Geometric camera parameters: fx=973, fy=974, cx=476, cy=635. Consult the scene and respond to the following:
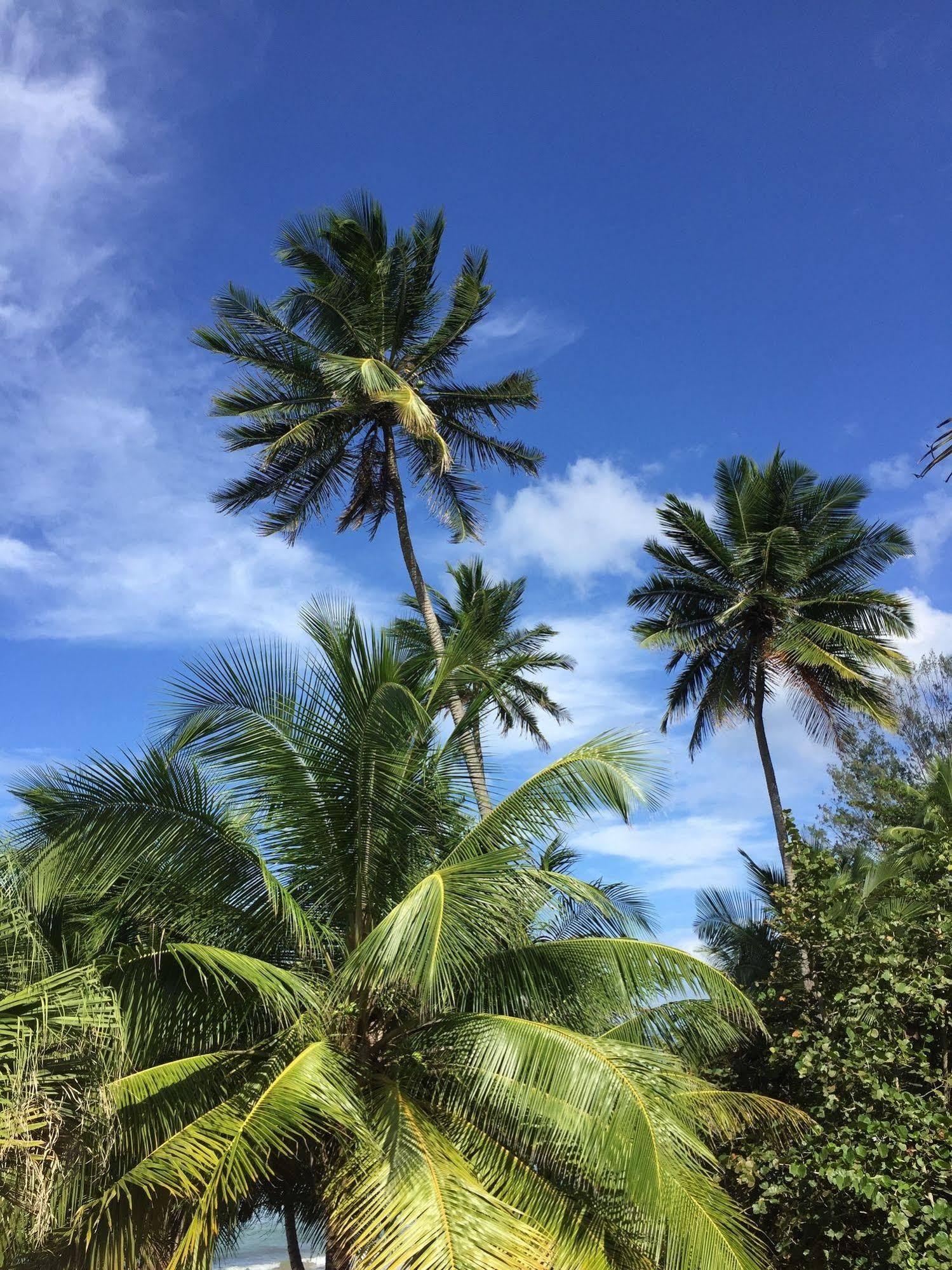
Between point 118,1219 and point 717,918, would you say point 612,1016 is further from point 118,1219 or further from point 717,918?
point 717,918

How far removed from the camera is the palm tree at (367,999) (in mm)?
6840

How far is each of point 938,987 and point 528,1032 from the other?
548 cm

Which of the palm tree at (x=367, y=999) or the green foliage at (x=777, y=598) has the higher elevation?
the green foliage at (x=777, y=598)

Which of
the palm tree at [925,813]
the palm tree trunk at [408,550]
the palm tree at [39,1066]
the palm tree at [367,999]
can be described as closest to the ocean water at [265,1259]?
the palm tree at [925,813]

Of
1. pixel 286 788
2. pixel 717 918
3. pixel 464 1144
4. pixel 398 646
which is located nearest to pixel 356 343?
pixel 398 646

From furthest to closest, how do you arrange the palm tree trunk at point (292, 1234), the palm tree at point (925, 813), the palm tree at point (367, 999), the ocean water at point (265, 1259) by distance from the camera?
the ocean water at point (265, 1259) → the palm tree at point (925, 813) → the palm tree trunk at point (292, 1234) → the palm tree at point (367, 999)

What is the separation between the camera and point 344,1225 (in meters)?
6.85

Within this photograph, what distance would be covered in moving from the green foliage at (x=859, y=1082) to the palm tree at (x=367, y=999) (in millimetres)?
1853

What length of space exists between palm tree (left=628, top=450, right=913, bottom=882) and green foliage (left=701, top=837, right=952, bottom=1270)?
6737 millimetres

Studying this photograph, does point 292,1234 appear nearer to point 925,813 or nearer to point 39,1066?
point 39,1066

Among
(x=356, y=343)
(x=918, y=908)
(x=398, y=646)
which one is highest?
(x=356, y=343)

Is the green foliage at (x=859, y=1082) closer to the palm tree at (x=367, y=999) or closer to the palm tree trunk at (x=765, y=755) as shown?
the palm tree at (x=367, y=999)

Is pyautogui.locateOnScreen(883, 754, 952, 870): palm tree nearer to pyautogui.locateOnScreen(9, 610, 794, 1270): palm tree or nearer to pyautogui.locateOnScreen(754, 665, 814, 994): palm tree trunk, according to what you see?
pyautogui.locateOnScreen(754, 665, 814, 994): palm tree trunk

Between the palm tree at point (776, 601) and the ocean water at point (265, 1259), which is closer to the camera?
the palm tree at point (776, 601)
